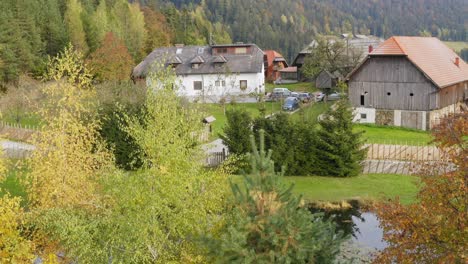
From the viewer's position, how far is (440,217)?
11.4 meters

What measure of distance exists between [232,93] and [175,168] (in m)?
52.4

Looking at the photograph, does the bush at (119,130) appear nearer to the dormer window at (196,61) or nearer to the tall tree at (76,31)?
the dormer window at (196,61)

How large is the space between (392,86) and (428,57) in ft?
14.2

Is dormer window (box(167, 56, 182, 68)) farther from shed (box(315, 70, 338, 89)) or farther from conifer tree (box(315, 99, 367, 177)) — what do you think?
conifer tree (box(315, 99, 367, 177))

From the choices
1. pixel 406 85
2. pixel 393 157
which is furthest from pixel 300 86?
pixel 393 157

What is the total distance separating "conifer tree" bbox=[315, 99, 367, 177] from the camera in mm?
31734

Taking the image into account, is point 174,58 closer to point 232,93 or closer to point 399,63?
point 232,93

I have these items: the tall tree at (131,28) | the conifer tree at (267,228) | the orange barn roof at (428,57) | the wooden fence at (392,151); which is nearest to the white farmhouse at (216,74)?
the tall tree at (131,28)

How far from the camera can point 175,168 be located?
13.5 meters

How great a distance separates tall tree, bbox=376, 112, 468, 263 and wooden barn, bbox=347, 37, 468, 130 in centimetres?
3112

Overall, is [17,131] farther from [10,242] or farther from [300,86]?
[300,86]

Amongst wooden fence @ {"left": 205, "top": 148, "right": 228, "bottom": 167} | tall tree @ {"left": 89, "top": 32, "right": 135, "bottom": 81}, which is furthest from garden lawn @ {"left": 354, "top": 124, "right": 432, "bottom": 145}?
tall tree @ {"left": 89, "top": 32, "right": 135, "bottom": 81}

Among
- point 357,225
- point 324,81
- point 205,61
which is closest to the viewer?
point 357,225

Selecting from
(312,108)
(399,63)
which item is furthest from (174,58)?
(399,63)
